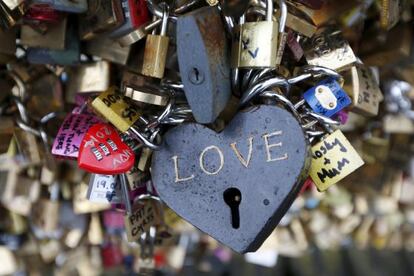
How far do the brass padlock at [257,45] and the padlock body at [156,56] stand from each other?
0.08 metres

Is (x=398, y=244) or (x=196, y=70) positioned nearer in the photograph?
(x=196, y=70)

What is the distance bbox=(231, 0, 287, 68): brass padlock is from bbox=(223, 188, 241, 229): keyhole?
Result: 0.12 metres

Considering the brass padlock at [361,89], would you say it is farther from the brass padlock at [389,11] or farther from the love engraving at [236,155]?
the love engraving at [236,155]

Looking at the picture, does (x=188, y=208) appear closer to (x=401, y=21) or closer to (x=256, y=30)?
(x=256, y=30)

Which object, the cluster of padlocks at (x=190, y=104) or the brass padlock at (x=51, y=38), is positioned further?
the brass padlock at (x=51, y=38)

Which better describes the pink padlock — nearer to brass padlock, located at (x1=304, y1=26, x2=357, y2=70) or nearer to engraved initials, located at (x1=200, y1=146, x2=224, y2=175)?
engraved initials, located at (x1=200, y1=146, x2=224, y2=175)

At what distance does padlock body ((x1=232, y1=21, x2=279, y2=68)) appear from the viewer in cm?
46

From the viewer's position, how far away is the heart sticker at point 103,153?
1.65 feet

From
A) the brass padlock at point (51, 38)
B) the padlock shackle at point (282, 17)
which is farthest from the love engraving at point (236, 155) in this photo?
the brass padlock at point (51, 38)

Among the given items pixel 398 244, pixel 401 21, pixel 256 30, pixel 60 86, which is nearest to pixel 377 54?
pixel 401 21

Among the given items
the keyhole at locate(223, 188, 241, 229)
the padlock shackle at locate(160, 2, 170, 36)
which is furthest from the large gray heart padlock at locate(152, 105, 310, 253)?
the padlock shackle at locate(160, 2, 170, 36)

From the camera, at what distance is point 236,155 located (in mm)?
463

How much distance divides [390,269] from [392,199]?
0.84 ft

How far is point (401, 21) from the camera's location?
27.2 inches
